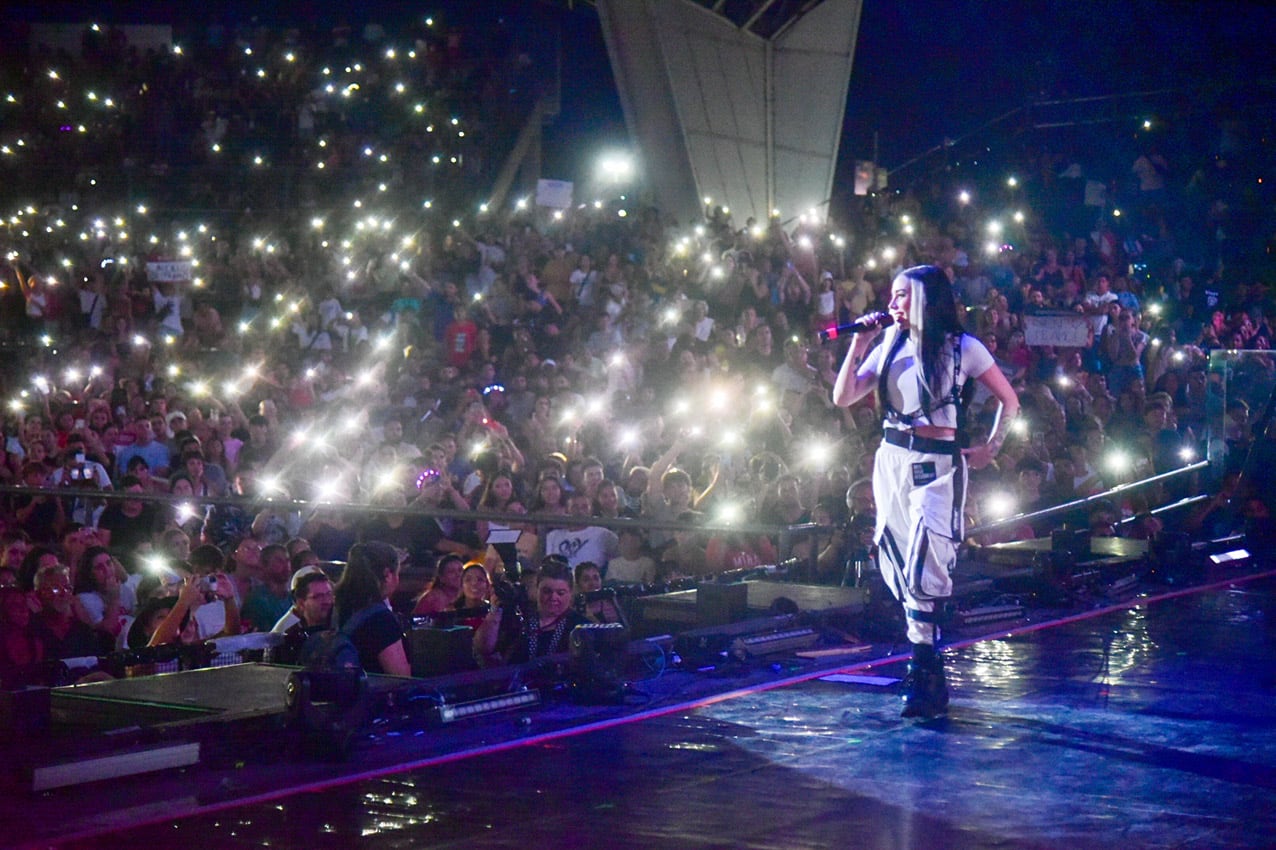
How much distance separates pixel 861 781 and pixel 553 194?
1428 cm

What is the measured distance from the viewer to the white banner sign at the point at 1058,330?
14.7 m

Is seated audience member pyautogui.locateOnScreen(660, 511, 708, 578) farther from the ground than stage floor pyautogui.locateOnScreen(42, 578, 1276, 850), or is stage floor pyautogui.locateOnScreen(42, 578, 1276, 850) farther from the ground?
seated audience member pyautogui.locateOnScreen(660, 511, 708, 578)

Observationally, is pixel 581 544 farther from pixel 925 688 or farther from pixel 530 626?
pixel 925 688

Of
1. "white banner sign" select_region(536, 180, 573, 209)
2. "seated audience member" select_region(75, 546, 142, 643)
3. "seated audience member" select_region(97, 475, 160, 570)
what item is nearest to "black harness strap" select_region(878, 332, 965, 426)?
"seated audience member" select_region(75, 546, 142, 643)

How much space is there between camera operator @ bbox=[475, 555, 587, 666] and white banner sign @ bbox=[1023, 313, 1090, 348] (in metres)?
8.83

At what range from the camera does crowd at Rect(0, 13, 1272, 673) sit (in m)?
8.71

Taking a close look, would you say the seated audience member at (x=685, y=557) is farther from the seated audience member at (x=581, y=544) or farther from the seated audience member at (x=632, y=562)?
the seated audience member at (x=581, y=544)

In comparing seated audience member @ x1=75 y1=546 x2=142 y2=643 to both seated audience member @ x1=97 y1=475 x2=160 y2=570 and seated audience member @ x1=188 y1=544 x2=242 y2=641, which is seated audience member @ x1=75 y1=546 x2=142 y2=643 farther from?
seated audience member @ x1=97 y1=475 x2=160 y2=570

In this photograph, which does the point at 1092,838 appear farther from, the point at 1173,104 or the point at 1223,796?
the point at 1173,104

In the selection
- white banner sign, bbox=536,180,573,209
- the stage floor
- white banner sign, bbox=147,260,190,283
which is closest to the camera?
the stage floor

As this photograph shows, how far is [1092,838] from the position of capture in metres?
4.30

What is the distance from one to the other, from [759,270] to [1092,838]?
12.1 m

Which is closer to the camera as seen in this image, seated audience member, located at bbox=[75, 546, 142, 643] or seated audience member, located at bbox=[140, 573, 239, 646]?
seated audience member, located at bbox=[140, 573, 239, 646]

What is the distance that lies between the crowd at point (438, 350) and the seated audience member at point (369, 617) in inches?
0.7
